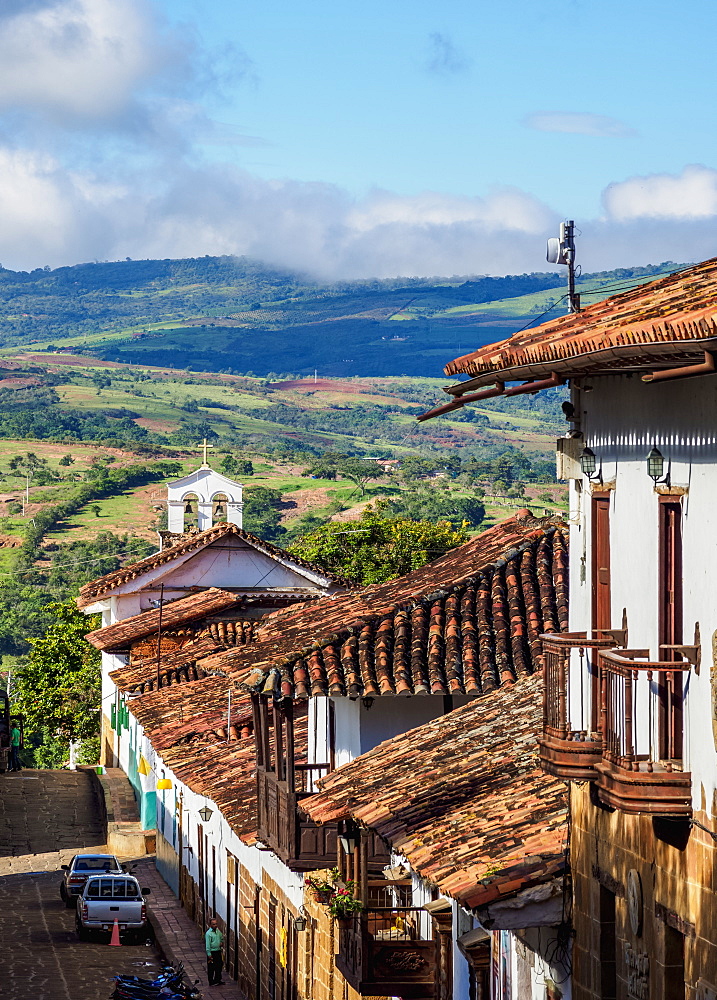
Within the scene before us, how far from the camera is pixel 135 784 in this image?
48406 millimetres

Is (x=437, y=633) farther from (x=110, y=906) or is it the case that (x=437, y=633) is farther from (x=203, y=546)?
(x=203, y=546)

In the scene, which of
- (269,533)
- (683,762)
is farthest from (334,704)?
(269,533)

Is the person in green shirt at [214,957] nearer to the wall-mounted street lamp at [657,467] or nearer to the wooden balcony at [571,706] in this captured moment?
the wooden balcony at [571,706]

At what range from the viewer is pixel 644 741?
34.6 ft

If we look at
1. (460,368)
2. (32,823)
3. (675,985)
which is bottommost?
(32,823)

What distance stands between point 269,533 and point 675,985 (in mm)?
128687

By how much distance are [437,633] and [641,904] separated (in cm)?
1050

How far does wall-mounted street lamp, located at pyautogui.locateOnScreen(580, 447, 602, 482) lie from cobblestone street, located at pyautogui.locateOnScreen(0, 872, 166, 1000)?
57.4 ft

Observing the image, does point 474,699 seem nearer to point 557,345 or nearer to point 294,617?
point 294,617

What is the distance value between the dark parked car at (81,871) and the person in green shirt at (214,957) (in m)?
6.79

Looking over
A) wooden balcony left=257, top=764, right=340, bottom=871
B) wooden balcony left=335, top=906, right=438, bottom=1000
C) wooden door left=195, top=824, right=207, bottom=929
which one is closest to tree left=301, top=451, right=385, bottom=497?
wooden door left=195, top=824, right=207, bottom=929

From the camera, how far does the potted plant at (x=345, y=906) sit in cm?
1762

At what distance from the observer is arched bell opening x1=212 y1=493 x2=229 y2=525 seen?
56278mm

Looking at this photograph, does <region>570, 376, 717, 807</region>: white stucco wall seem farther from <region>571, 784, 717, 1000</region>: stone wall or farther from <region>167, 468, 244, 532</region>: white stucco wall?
<region>167, 468, 244, 532</region>: white stucco wall
